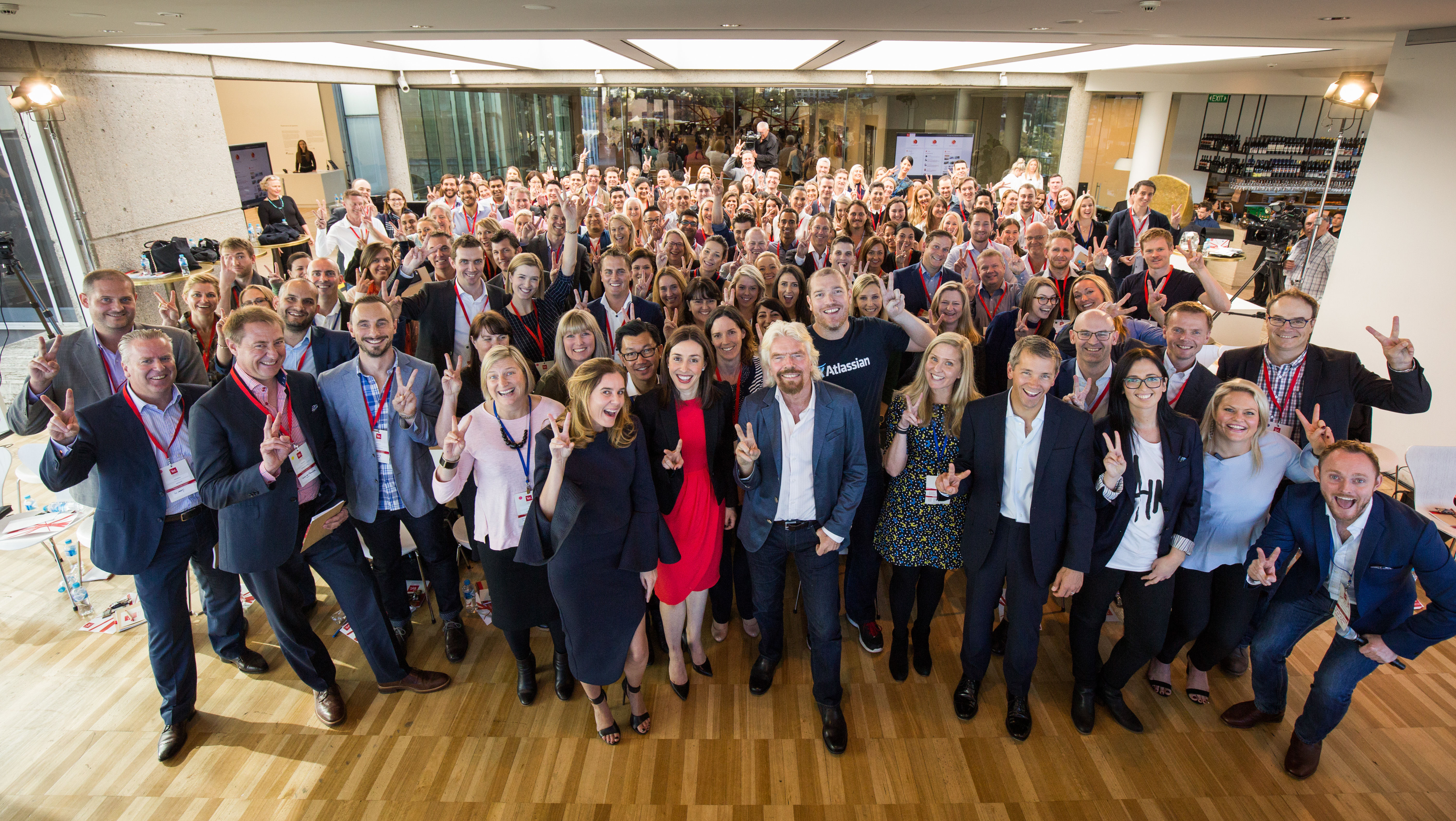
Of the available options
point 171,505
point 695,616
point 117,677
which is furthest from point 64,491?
point 695,616

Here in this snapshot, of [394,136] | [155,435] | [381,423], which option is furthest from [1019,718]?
[394,136]

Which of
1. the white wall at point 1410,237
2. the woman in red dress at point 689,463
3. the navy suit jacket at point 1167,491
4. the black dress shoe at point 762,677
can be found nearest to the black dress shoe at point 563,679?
the woman in red dress at point 689,463

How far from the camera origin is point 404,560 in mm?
3729

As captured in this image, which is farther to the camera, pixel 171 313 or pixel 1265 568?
pixel 171 313

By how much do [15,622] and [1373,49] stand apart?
12438mm

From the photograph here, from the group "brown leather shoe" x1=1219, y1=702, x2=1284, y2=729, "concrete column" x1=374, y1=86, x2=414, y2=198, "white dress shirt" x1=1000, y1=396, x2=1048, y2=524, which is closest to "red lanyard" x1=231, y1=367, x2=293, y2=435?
"white dress shirt" x1=1000, y1=396, x2=1048, y2=524

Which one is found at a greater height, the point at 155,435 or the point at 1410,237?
the point at 1410,237

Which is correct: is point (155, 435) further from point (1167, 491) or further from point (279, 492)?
point (1167, 491)

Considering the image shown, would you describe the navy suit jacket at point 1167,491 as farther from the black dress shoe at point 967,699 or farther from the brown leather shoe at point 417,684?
the brown leather shoe at point 417,684

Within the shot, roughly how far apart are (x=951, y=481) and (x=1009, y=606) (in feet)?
2.10

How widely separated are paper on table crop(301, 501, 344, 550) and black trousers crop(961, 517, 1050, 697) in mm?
2698

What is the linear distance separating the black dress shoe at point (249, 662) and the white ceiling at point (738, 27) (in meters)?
3.82

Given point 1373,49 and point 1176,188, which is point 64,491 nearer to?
point 1373,49

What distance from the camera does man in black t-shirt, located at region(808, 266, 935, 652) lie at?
10.6ft
